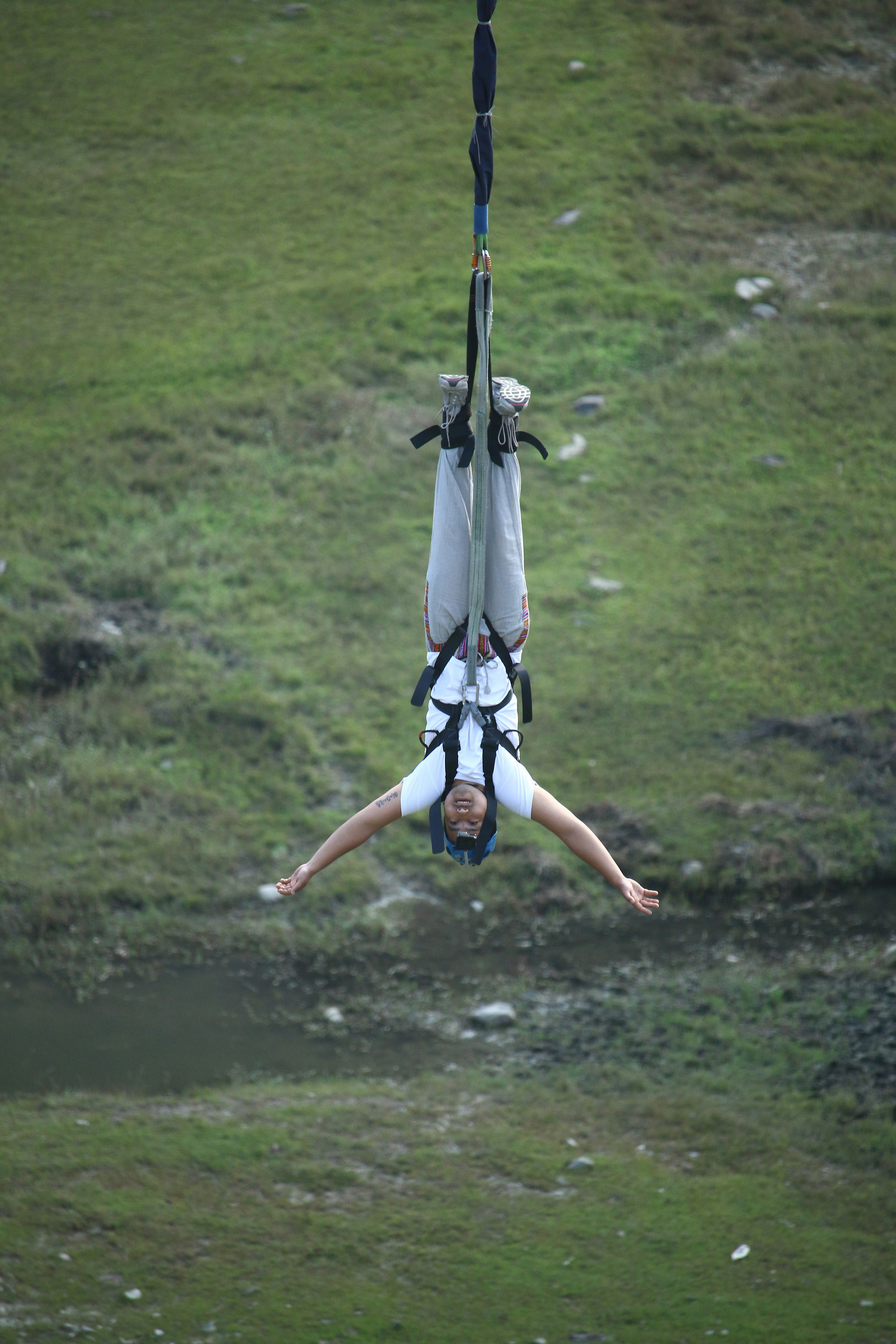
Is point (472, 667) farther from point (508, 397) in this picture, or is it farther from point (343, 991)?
point (343, 991)

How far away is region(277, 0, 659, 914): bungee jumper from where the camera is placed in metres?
8.01

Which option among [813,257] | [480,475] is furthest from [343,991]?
[813,257]

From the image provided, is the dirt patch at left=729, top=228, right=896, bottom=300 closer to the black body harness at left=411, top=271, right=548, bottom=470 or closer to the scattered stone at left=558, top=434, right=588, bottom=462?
the scattered stone at left=558, top=434, right=588, bottom=462

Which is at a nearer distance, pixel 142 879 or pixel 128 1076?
pixel 128 1076

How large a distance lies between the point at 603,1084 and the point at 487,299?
8925 millimetres

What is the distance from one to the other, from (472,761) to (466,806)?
0.94 feet

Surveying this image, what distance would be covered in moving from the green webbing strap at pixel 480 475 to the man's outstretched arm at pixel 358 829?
34.8 inches

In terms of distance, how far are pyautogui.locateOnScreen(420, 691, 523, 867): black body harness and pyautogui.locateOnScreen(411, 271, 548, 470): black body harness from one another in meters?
1.43

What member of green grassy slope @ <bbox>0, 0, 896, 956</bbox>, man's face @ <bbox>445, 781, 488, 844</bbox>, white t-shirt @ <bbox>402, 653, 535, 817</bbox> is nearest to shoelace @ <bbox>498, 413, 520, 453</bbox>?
white t-shirt @ <bbox>402, 653, 535, 817</bbox>

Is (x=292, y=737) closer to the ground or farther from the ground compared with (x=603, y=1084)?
farther from the ground

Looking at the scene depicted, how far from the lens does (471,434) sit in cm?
813

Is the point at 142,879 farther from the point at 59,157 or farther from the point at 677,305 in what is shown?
the point at 59,157

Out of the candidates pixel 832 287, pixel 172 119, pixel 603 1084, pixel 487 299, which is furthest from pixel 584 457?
pixel 487 299

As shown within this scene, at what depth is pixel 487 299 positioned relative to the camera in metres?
7.25
